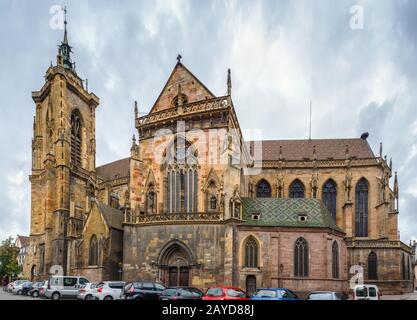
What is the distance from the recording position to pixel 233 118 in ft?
115

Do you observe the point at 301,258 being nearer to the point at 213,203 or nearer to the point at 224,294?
the point at 213,203

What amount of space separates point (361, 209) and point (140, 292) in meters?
30.1

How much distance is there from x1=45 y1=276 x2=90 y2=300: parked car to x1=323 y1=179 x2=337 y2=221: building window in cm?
2733

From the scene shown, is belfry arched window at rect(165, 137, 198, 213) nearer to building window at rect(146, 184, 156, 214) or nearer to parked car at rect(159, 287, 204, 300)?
building window at rect(146, 184, 156, 214)

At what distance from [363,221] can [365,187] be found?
363cm

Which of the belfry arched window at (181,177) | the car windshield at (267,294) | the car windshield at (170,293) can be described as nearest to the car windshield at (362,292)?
Answer: the car windshield at (267,294)

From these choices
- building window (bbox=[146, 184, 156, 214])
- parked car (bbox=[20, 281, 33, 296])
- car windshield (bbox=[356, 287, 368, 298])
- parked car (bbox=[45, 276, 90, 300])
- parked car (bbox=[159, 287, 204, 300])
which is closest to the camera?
parked car (bbox=[159, 287, 204, 300])

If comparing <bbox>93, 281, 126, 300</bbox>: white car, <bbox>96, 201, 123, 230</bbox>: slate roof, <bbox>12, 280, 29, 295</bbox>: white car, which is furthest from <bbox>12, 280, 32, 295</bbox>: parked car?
<bbox>93, 281, 126, 300</bbox>: white car

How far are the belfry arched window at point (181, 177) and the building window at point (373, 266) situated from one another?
64.8 ft

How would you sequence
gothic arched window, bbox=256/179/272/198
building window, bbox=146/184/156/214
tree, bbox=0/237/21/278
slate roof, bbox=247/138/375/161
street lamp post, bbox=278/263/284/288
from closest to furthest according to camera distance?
street lamp post, bbox=278/263/284/288 → building window, bbox=146/184/156/214 → gothic arched window, bbox=256/179/272/198 → slate roof, bbox=247/138/375/161 → tree, bbox=0/237/21/278

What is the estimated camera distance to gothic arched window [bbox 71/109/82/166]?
174ft

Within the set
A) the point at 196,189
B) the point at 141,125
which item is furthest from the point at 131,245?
the point at 141,125

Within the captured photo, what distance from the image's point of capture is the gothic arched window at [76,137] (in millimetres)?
53006

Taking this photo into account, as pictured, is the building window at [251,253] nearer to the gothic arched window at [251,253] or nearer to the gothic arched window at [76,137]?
the gothic arched window at [251,253]
